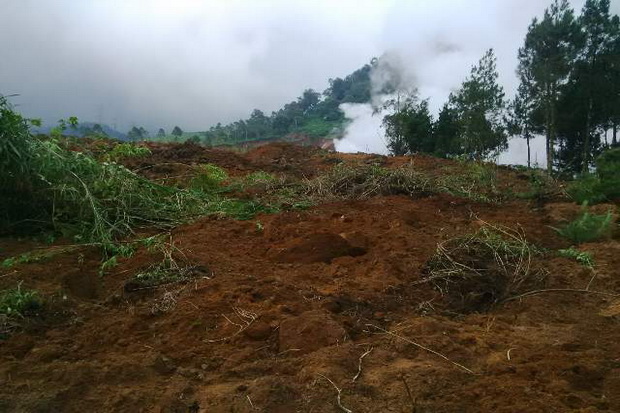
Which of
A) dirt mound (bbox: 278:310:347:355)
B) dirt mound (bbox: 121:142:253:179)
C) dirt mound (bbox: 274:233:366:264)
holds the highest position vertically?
dirt mound (bbox: 121:142:253:179)

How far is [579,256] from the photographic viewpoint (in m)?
3.76

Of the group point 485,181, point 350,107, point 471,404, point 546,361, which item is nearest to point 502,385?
point 471,404

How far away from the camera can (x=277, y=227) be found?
4.33 meters

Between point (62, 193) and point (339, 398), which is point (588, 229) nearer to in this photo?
point (339, 398)

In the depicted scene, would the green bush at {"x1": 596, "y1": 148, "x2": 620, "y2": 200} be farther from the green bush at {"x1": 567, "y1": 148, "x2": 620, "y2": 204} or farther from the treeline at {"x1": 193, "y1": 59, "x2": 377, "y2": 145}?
the treeline at {"x1": 193, "y1": 59, "x2": 377, "y2": 145}

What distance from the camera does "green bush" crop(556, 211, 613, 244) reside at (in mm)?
4359

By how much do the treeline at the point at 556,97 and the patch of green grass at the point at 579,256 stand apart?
521 inches

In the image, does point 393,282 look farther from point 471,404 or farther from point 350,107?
point 350,107

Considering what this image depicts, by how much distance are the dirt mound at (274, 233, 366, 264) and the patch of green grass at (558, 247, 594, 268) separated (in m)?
1.60

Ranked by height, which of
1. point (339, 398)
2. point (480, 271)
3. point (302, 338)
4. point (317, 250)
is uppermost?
point (317, 250)

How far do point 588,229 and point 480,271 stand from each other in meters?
1.62

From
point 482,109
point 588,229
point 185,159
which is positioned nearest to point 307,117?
point 482,109

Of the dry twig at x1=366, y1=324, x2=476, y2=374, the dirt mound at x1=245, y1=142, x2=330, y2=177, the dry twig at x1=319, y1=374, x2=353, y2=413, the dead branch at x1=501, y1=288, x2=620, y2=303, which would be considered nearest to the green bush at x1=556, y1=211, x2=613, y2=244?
the dead branch at x1=501, y1=288, x2=620, y2=303

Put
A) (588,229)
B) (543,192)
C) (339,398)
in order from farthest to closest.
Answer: (543,192), (588,229), (339,398)
